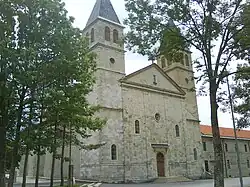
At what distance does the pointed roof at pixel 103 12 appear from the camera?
34.5 metres

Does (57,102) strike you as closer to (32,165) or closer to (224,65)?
(224,65)

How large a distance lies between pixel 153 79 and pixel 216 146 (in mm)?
23922

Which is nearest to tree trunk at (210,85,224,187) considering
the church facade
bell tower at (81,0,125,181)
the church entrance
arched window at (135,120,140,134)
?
bell tower at (81,0,125,181)

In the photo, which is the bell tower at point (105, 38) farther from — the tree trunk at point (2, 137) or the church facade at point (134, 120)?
the tree trunk at point (2, 137)

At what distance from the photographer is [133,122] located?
32.1 meters

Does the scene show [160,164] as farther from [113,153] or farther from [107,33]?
[107,33]

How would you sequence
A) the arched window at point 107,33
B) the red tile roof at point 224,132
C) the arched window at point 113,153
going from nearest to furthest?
the arched window at point 113,153
the arched window at point 107,33
the red tile roof at point 224,132

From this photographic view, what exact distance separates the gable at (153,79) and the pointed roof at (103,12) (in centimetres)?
685

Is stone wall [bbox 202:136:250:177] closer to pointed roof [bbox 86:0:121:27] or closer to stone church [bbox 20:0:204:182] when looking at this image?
stone church [bbox 20:0:204:182]

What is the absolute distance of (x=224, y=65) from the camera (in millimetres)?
13664

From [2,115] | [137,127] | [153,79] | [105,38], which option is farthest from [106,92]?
[2,115]

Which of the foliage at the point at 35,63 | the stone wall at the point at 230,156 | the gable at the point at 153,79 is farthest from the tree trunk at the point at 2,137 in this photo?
the stone wall at the point at 230,156

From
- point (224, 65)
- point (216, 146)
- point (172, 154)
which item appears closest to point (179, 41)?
point (224, 65)

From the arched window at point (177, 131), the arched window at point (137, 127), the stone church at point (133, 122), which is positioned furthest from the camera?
the arched window at point (177, 131)
